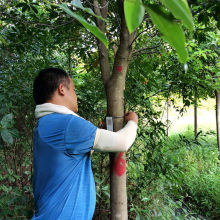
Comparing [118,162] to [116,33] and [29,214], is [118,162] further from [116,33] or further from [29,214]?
[116,33]

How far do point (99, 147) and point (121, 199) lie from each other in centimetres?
46

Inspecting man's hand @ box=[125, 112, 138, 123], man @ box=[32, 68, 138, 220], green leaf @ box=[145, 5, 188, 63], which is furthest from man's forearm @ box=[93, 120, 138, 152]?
green leaf @ box=[145, 5, 188, 63]

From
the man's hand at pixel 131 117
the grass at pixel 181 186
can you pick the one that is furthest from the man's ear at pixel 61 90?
the grass at pixel 181 186

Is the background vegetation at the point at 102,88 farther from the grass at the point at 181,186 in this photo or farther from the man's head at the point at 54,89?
the man's head at the point at 54,89

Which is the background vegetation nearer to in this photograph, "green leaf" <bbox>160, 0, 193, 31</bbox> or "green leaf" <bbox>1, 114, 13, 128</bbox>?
"green leaf" <bbox>1, 114, 13, 128</bbox>

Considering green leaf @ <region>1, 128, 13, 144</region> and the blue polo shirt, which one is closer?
the blue polo shirt

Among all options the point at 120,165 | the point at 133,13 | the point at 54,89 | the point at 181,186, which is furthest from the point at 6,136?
the point at 181,186

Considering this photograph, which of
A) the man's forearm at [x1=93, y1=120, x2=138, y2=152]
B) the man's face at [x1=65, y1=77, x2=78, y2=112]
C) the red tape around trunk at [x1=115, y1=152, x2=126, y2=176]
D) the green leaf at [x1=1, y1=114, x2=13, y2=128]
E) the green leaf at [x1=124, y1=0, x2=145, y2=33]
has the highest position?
the green leaf at [x1=124, y1=0, x2=145, y2=33]

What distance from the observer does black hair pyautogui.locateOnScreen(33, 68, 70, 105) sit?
113 centimetres

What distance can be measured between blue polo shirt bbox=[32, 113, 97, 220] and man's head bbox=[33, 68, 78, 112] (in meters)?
0.12

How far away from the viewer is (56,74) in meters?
1.15

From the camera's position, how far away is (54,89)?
1136 millimetres

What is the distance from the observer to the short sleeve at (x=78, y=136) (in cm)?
97

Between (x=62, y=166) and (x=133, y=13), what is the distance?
87 cm
